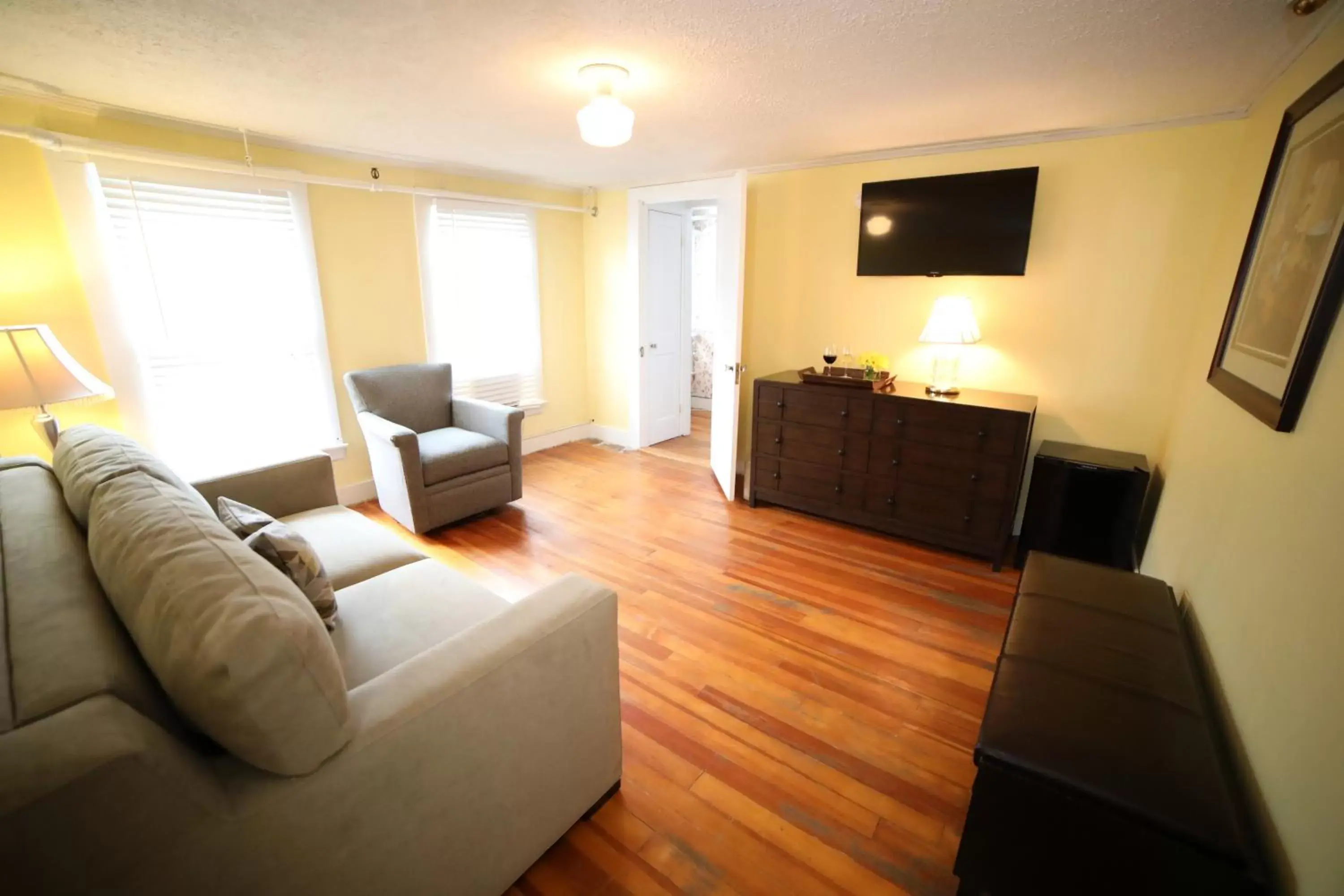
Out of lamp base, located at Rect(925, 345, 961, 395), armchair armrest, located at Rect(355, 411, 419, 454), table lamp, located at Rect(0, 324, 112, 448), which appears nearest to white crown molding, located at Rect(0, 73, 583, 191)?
table lamp, located at Rect(0, 324, 112, 448)

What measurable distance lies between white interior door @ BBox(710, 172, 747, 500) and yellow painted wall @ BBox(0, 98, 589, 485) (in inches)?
65.9

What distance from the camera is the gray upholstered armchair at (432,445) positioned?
3.13 metres

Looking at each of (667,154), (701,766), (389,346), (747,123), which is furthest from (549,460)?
(701,766)

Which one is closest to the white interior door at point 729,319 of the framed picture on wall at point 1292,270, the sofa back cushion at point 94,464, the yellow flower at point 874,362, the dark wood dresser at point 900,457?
the dark wood dresser at point 900,457

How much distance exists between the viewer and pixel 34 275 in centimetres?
239

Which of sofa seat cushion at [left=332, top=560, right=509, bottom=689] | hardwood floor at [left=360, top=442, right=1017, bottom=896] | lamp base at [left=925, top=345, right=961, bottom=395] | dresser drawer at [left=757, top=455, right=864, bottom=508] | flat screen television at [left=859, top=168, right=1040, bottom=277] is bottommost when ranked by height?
hardwood floor at [left=360, top=442, right=1017, bottom=896]

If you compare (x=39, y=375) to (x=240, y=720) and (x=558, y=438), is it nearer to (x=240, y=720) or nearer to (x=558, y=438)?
(x=240, y=720)

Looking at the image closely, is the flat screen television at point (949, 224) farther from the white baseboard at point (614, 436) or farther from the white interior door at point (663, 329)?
the white baseboard at point (614, 436)

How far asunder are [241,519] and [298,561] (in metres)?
0.25

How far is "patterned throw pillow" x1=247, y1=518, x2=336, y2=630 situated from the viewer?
1390mm

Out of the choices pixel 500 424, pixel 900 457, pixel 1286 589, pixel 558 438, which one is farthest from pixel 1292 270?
pixel 558 438

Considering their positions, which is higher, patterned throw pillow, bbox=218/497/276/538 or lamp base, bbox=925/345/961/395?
lamp base, bbox=925/345/961/395

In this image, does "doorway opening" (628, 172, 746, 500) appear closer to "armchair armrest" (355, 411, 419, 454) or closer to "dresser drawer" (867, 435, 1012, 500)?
"dresser drawer" (867, 435, 1012, 500)

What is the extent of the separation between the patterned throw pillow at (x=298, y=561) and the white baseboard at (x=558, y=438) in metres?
3.25
